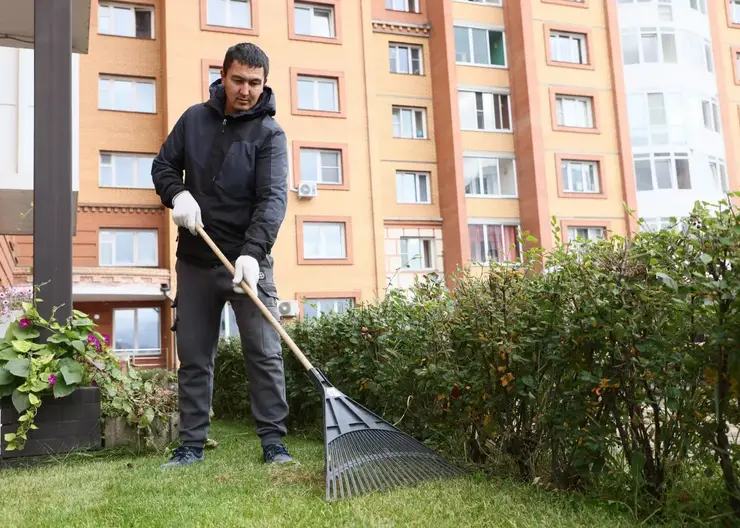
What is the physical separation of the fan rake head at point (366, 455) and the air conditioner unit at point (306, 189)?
17.8 m

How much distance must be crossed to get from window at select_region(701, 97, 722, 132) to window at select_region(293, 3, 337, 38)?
14.7 metres

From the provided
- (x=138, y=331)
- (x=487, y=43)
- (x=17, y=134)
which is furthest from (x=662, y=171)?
(x=17, y=134)

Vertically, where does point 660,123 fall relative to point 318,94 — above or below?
below

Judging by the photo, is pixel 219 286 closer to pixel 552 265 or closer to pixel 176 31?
pixel 552 265

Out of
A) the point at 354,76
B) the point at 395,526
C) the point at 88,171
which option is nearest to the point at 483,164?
the point at 354,76

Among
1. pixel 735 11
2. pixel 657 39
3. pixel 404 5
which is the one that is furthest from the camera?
pixel 735 11

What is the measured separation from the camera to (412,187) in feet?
78.4

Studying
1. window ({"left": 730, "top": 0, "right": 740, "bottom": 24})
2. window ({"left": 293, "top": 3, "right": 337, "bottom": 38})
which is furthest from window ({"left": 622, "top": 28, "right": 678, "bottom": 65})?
window ({"left": 293, "top": 3, "right": 337, "bottom": 38})

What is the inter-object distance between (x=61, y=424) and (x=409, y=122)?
21.5m

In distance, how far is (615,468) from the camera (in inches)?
98.0

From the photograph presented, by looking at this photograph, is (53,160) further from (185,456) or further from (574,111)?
(574,111)

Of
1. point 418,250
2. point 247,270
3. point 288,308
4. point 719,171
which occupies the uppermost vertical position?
point 719,171

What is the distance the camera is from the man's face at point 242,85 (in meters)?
3.73

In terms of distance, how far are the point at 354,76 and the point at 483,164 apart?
18.1 feet
